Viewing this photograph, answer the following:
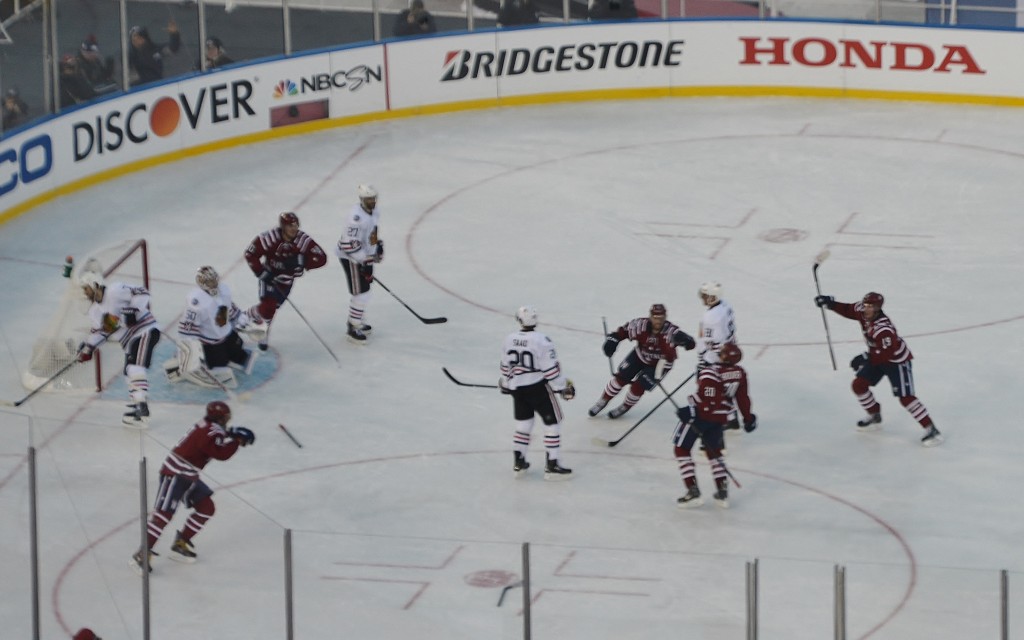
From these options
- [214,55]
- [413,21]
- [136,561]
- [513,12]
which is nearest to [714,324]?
[136,561]

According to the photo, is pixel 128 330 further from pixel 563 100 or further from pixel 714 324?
pixel 563 100

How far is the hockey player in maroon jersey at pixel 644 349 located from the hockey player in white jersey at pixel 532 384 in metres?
0.72

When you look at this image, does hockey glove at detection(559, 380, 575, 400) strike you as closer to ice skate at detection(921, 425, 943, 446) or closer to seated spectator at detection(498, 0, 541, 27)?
ice skate at detection(921, 425, 943, 446)

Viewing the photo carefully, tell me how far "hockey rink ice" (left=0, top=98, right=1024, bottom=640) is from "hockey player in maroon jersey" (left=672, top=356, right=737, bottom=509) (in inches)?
6.1

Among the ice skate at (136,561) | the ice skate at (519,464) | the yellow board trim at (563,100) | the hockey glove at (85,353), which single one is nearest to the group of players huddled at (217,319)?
the hockey glove at (85,353)

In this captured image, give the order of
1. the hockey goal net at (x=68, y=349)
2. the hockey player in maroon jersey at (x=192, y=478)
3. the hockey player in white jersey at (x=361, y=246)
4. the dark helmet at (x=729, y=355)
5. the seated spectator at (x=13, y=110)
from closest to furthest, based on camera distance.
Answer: the hockey player in maroon jersey at (x=192, y=478) → the dark helmet at (x=729, y=355) → the hockey goal net at (x=68, y=349) → the hockey player in white jersey at (x=361, y=246) → the seated spectator at (x=13, y=110)

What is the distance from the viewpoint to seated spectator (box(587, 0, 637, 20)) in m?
22.4

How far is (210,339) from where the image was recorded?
1480 cm

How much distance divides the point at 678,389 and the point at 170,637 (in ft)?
14.8

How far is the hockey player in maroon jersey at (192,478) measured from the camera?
11.5m

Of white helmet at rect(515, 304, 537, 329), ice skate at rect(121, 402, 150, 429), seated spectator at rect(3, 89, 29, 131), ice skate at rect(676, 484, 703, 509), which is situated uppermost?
seated spectator at rect(3, 89, 29, 131)

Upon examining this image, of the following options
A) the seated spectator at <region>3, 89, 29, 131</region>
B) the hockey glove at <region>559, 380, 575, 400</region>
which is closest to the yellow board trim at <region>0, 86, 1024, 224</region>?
the seated spectator at <region>3, 89, 29, 131</region>

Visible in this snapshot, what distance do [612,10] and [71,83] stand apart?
6189 mm

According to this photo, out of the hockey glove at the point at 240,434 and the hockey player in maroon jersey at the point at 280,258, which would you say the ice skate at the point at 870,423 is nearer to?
the hockey player in maroon jersey at the point at 280,258
